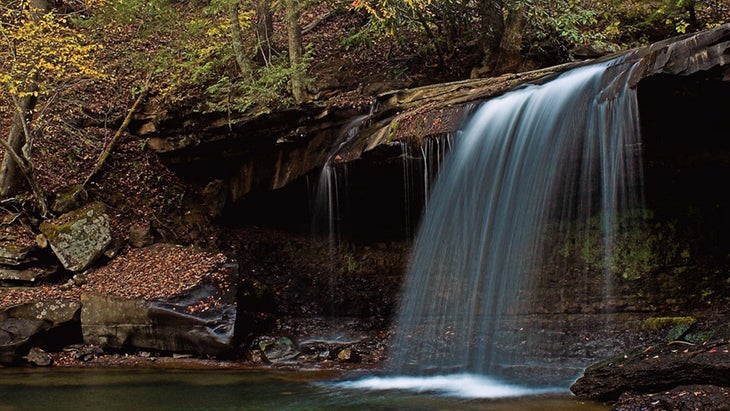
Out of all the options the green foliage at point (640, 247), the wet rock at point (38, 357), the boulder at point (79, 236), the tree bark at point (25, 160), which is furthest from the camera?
the tree bark at point (25, 160)

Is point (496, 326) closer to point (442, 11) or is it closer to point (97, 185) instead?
point (442, 11)

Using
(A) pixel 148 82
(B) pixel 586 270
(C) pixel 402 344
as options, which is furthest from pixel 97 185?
(B) pixel 586 270

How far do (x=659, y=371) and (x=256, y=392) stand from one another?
449 centimetres

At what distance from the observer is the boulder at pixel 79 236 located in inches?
457

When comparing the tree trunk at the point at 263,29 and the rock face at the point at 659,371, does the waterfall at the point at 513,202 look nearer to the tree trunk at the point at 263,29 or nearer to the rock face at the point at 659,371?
the rock face at the point at 659,371

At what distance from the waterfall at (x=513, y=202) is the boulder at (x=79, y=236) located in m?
6.39

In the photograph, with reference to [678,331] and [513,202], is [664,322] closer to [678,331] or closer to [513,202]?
[678,331]

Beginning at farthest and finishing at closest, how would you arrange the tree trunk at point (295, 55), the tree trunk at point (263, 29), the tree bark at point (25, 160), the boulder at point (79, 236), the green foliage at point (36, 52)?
the tree trunk at point (263, 29) → the tree bark at point (25, 160) → the boulder at point (79, 236) → the tree trunk at point (295, 55) → the green foliage at point (36, 52)

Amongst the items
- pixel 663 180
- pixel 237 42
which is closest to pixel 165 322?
pixel 237 42

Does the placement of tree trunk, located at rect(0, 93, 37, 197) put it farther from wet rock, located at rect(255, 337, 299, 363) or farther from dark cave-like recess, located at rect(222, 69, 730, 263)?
wet rock, located at rect(255, 337, 299, 363)

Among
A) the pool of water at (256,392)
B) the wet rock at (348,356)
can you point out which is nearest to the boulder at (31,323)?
the pool of water at (256,392)

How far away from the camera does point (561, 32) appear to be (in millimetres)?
11445

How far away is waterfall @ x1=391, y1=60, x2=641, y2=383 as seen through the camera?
7.83 meters

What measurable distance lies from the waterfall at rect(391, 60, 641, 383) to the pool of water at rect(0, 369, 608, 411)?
944 millimetres
